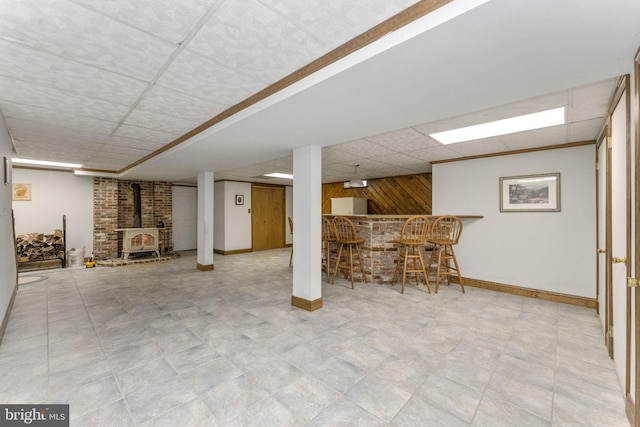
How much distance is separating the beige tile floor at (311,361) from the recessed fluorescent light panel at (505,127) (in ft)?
7.69

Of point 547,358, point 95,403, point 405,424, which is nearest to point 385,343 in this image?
point 405,424

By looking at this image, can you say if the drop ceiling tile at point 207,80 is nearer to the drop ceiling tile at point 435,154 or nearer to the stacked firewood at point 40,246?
the drop ceiling tile at point 435,154

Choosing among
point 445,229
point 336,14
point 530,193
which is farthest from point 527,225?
point 336,14

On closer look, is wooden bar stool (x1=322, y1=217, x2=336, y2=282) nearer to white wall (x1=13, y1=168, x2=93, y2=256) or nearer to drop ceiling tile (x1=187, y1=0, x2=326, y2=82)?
drop ceiling tile (x1=187, y1=0, x2=326, y2=82)

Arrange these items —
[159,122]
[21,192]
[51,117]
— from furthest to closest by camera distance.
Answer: [21,192] < [159,122] < [51,117]

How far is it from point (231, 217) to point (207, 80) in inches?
269

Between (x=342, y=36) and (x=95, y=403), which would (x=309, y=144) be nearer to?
(x=342, y=36)

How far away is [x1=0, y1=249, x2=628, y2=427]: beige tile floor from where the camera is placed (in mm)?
1805

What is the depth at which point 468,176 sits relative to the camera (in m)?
4.96

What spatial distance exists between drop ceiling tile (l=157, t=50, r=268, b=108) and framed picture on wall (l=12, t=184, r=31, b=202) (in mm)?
7066

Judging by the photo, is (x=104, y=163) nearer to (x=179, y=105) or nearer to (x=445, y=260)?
(x=179, y=105)

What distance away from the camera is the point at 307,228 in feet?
12.1

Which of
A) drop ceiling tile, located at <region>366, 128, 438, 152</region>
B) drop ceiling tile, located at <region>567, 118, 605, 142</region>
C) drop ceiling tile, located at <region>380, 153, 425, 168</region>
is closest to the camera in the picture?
drop ceiling tile, located at <region>567, 118, 605, 142</region>

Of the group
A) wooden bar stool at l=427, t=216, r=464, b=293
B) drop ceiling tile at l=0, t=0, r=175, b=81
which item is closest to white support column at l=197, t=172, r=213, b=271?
drop ceiling tile at l=0, t=0, r=175, b=81
